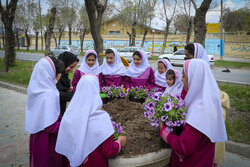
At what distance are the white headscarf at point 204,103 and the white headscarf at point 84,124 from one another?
786mm

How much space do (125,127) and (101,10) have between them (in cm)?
583

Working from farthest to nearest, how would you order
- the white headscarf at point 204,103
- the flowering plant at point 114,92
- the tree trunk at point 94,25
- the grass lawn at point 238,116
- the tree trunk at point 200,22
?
the tree trunk at point 94,25 → the tree trunk at point 200,22 → the grass lawn at point 238,116 → the flowering plant at point 114,92 → the white headscarf at point 204,103

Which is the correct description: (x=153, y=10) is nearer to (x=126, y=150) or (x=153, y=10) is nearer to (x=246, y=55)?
(x=246, y=55)

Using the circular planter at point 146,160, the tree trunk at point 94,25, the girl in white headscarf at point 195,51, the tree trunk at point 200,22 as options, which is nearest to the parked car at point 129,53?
the tree trunk at point 94,25

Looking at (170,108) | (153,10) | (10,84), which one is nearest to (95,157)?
(170,108)

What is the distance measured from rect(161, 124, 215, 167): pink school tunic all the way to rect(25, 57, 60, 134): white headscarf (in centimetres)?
118

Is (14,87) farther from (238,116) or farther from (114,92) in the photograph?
(238,116)

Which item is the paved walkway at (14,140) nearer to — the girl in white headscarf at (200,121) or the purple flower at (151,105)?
the girl in white headscarf at (200,121)

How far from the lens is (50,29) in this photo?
37.0ft

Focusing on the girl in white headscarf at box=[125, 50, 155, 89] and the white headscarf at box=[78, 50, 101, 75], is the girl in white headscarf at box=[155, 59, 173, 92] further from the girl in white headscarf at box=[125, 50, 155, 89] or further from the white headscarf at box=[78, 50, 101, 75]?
the white headscarf at box=[78, 50, 101, 75]

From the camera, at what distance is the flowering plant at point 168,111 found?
1.85 m

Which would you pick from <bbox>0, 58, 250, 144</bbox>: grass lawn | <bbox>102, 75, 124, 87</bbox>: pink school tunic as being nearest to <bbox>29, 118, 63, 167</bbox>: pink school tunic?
<bbox>102, 75, 124, 87</bbox>: pink school tunic

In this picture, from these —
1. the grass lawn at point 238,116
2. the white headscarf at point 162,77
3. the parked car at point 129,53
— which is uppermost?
the parked car at point 129,53

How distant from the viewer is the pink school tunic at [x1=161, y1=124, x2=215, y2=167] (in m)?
→ 1.67
